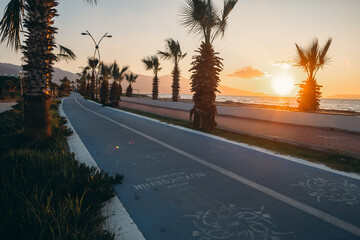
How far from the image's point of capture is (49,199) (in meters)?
2.57

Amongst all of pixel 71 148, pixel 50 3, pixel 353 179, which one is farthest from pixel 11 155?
pixel 353 179

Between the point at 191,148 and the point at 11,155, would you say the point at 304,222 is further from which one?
the point at 11,155

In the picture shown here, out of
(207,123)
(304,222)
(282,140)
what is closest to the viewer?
(304,222)

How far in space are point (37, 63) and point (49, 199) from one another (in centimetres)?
580

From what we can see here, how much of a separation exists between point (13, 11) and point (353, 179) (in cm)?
986

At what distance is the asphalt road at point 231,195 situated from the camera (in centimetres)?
263

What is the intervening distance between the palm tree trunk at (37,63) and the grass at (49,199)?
7.56ft

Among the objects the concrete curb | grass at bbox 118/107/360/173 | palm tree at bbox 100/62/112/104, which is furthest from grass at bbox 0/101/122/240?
palm tree at bbox 100/62/112/104

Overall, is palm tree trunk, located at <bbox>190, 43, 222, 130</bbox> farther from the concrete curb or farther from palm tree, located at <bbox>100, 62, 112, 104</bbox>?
palm tree, located at <bbox>100, 62, 112, 104</bbox>

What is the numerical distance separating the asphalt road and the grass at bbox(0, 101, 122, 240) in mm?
535

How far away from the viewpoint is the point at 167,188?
Answer: 12.5ft

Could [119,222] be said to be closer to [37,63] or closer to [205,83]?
[37,63]

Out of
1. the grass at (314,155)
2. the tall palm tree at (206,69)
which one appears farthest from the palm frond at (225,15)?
the grass at (314,155)

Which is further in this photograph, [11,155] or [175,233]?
[11,155]
